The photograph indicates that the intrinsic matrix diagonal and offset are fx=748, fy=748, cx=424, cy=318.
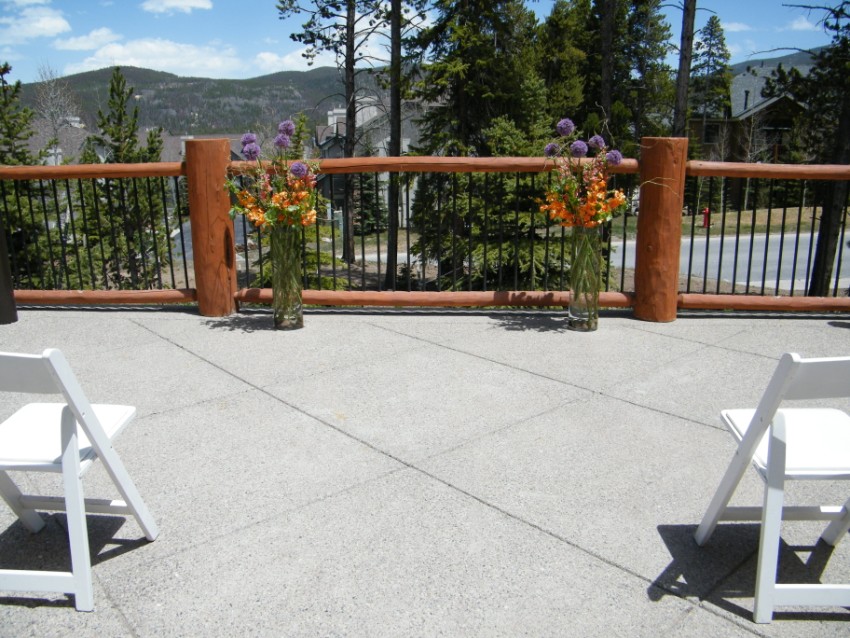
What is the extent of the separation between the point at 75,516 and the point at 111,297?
441 centimetres

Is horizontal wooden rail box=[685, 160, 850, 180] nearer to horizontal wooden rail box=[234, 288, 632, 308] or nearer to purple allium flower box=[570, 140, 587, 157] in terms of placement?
purple allium flower box=[570, 140, 587, 157]

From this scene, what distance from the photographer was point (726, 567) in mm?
2686

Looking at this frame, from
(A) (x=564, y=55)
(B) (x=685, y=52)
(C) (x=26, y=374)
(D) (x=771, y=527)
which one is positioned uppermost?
(A) (x=564, y=55)

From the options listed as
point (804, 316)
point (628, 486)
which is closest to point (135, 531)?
point (628, 486)

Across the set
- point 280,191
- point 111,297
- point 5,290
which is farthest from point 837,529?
point 5,290

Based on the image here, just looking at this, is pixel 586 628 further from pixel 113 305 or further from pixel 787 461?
pixel 113 305

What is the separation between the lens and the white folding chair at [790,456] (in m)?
2.18

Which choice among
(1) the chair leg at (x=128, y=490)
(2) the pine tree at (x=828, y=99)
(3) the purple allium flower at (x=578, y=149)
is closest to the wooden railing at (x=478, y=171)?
(3) the purple allium flower at (x=578, y=149)

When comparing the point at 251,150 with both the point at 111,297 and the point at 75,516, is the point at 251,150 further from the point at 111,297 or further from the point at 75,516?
the point at 75,516

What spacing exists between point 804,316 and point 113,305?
19.6 feet

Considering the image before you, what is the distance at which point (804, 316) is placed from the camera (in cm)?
619

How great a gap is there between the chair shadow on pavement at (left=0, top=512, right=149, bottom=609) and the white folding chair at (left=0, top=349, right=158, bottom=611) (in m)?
0.11

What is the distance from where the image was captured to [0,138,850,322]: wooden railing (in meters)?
5.73

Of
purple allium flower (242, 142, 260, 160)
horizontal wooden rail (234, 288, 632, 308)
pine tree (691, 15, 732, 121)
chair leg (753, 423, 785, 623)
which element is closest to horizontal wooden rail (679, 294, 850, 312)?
horizontal wooden rail (234, 288, 632, 308)
